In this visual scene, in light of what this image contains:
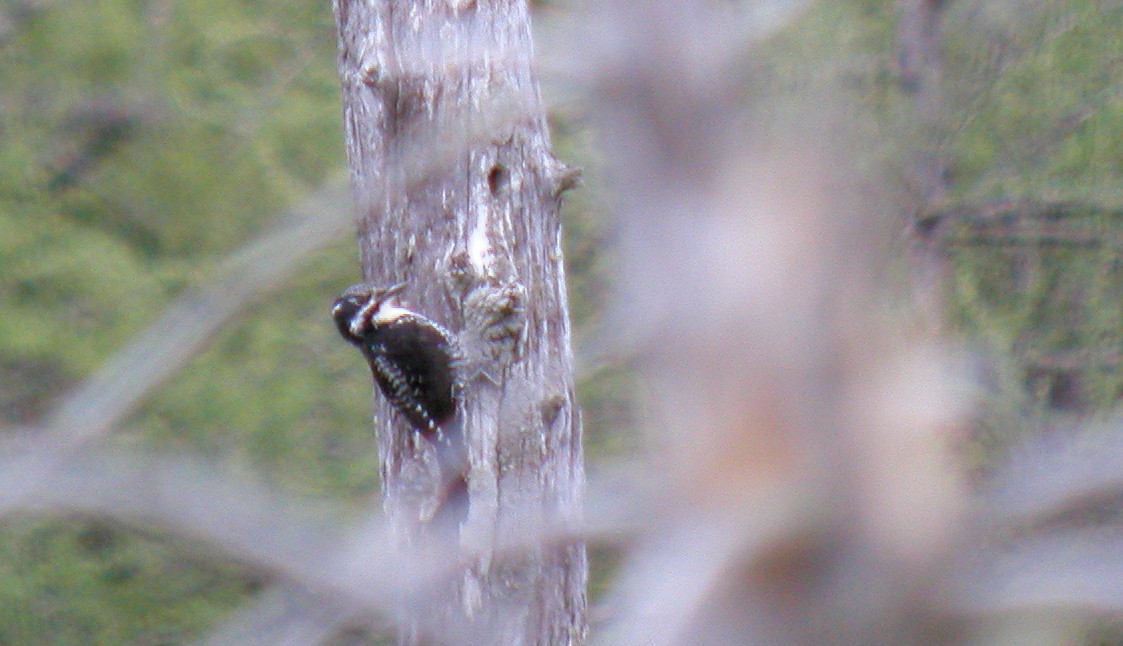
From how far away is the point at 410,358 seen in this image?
3.33 meters

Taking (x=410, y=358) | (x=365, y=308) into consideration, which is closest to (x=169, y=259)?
(x=365, y=308)

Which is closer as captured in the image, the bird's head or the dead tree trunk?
the dead tree trunk

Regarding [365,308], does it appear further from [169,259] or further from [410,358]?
[169,259]

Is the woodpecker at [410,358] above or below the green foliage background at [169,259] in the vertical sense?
below

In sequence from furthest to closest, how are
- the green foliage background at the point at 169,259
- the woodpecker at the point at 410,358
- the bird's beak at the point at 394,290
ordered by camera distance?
the green foliage background at the point at 169,259
the bird's beak at the point at 394,290
the woodpecker at the point at 410,358

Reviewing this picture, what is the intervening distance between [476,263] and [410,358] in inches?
12.7

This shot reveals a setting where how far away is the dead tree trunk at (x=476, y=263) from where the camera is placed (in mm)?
3350

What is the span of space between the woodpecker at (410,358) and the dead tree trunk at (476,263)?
5cm

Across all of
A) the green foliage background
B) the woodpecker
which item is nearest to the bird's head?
the woodpecker

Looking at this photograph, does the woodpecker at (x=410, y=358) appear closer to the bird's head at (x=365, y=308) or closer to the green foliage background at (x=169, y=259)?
the bird's head at (x=365, y=308)

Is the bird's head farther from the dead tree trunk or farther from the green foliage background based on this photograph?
the green foliage background

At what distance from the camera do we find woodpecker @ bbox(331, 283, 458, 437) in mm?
3332

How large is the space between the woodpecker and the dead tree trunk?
2.0 inches

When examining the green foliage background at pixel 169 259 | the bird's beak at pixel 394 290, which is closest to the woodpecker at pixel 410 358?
the bird's beak at pixel 394 290
